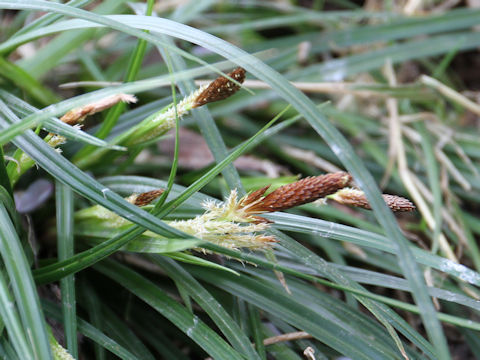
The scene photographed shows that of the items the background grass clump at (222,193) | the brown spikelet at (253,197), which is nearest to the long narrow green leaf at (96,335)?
the background grass clump at (222,193)

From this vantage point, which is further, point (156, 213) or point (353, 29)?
point (353, 29)

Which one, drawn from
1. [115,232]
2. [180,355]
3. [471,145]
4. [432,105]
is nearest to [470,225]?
[471,145]

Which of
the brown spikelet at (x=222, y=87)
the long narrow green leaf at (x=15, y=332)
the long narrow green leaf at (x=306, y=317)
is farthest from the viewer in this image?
the long narrow green leaf at (x=306, y=317)

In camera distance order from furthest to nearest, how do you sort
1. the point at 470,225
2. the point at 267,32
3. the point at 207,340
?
the point at 267,32, the point at 470,225, the point at 207,340

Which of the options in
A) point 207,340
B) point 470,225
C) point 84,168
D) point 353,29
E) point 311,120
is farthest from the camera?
point 353,29

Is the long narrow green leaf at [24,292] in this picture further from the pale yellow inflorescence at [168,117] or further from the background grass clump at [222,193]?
the pale yellow inflorescence at [168,117]

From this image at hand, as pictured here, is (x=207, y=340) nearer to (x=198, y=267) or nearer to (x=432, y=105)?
(x=198, y=267)

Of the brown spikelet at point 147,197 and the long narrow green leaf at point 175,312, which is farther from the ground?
the brown spikelet at point 147,197

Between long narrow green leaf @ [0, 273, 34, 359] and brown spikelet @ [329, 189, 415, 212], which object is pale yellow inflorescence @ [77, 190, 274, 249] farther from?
long narrow green leaf @ [0, 273, 34, 359]
